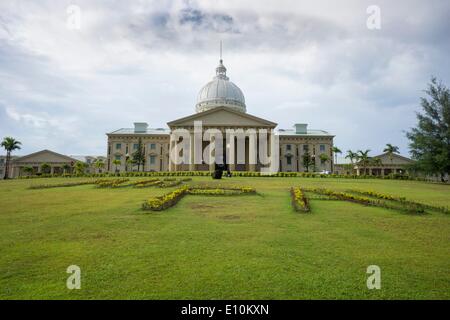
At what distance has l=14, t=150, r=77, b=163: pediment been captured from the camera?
75375mm

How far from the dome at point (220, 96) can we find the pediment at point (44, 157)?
41044 millimetres

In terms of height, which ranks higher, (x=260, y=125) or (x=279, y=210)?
(x=260, y=125)

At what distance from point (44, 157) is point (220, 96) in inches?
2062

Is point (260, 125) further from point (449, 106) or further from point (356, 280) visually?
point (356, 280)

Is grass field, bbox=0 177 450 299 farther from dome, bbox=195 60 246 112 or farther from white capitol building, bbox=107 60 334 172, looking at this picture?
dome, bbox=195 60 246 112

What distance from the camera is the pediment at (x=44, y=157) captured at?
75375 millimetres

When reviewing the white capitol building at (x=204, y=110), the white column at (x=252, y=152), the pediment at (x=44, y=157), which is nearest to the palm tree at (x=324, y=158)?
the white capitol building at (x=204, y=110)

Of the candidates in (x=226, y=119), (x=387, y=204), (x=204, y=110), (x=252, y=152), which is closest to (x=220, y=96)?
(x=204, y=110)

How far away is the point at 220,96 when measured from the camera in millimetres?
72750

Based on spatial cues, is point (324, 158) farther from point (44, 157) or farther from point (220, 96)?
point (44, 157)

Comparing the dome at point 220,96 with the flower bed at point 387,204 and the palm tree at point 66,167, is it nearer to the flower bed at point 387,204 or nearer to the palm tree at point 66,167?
the palm tree at point 66,167

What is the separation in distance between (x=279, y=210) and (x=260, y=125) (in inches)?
1843
